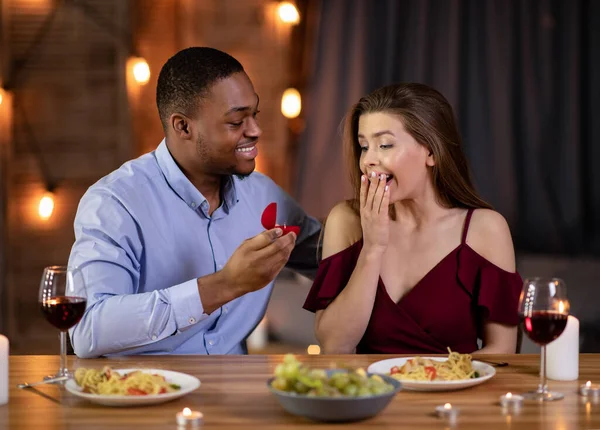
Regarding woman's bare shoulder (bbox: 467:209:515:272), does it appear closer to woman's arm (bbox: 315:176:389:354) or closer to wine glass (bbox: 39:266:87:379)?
woman's arm (bbox: 315:176:389:354)

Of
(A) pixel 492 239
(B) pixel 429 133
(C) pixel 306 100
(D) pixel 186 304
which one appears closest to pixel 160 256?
(D) pixel 186 304

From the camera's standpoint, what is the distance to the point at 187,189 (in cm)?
226

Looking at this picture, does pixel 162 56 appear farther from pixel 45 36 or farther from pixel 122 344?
pixel 122 344

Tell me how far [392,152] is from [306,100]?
6.31ft

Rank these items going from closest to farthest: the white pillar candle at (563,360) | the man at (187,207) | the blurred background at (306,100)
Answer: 1. the white pillar candle at (563,360)
2. the man at (187,207)
3. the blurred background at (306,100)

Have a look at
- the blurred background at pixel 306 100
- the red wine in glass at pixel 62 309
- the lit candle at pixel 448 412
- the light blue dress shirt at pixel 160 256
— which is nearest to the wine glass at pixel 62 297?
the red wine in glass at pixel 62 309

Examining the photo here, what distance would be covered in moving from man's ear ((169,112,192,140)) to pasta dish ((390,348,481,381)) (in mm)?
1039

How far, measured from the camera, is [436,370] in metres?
1.49

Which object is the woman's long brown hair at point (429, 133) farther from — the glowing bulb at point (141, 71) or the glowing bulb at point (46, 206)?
the glowing bulb at point (46, 206)

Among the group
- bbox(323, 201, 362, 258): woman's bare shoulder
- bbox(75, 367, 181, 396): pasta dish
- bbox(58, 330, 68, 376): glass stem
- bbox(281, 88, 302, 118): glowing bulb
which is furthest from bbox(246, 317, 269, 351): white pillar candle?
bbox(75, 367, 181, 396): pasta dish

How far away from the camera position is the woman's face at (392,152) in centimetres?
219

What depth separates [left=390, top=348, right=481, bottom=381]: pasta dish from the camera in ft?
4.82

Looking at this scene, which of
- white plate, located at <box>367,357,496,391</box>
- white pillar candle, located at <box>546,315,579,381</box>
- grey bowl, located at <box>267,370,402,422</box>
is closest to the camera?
grey bowl, located at <box>267,370,402,422</box>

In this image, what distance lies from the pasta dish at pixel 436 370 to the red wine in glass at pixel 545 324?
15 cm
